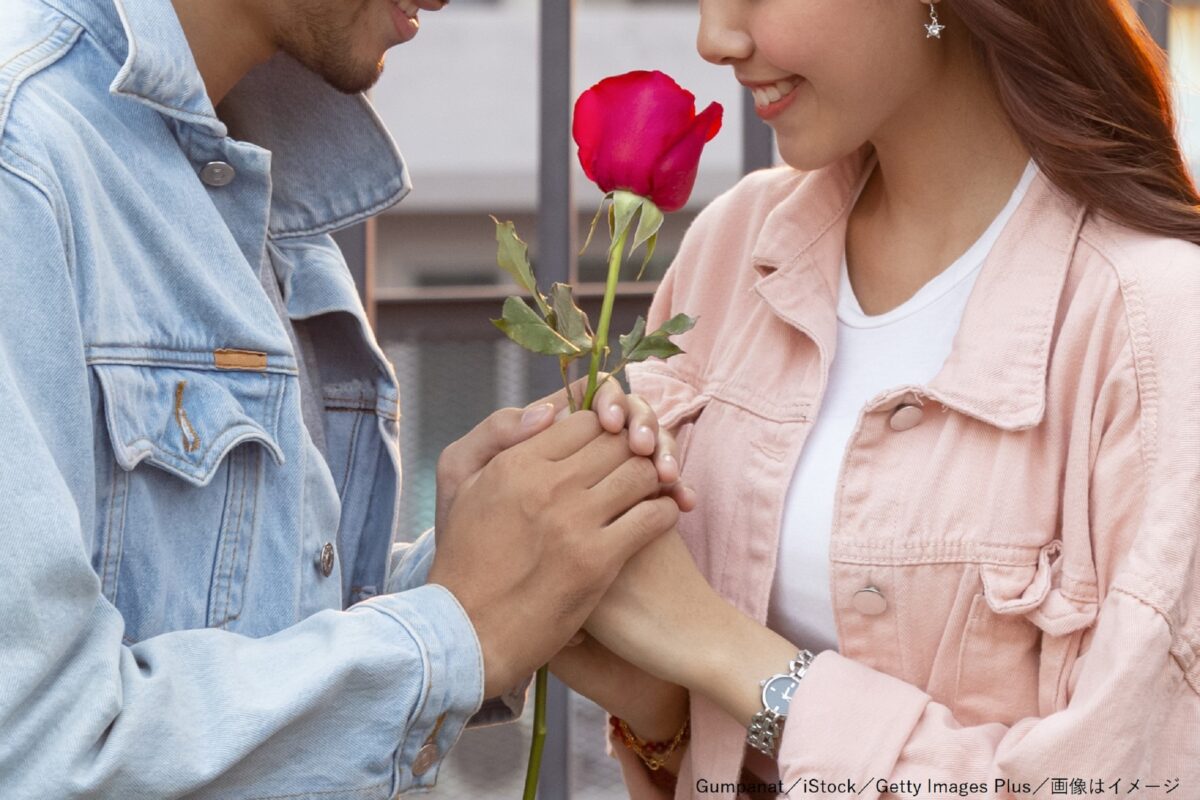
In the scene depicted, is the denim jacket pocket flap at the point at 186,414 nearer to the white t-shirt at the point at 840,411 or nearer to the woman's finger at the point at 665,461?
the woman's finger at the point at 665,461

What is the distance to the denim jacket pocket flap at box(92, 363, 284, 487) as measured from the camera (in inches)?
45.5

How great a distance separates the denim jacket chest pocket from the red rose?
0.38 m

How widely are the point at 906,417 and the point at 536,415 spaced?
359 mm

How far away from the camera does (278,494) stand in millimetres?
1318

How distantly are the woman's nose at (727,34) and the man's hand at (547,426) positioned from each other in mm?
352

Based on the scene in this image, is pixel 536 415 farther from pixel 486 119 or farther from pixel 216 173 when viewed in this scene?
pixel 486 119

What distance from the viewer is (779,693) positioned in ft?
4.27

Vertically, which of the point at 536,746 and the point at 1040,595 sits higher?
the point at 1040,595

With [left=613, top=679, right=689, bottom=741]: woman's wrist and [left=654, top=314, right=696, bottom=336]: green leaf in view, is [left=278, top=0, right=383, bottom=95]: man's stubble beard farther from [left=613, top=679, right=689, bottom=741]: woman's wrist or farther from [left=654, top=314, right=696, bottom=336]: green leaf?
[left=613, top=679, right=689, bottom=741]: woman's wrist

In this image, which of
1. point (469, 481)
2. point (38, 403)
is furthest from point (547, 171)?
point (38, 403)

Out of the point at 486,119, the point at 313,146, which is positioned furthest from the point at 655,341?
the point at 486,119

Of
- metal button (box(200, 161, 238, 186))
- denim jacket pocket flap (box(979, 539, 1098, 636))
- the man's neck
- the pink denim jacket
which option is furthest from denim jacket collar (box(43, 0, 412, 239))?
denim jacket pocket flap (box(979, 539, 1098, 636))

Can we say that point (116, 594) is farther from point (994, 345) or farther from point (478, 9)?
point (478, 9)

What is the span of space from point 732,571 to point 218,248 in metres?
0.61
